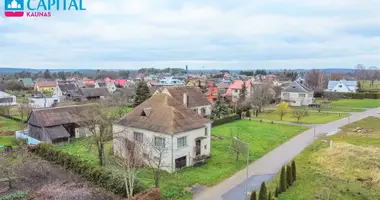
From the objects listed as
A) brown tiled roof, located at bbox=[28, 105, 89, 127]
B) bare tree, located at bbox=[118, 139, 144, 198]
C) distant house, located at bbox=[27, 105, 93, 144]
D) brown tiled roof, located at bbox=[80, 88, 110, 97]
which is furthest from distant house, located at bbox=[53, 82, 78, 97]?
bare tree, located at bbox=[118, 139, 144, 198]

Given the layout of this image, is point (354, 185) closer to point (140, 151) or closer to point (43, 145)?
point (140, 151)

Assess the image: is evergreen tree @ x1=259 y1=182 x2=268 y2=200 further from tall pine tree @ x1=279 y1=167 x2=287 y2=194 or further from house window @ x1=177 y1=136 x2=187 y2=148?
house window @ x1=177 y1=136 x2=187 y2=148

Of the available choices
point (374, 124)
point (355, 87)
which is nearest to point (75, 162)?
point (374, 124)

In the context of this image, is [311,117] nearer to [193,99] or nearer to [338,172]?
[193,99]

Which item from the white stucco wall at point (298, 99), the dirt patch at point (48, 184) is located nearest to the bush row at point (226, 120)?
the white stucco wall at point (298, 99)

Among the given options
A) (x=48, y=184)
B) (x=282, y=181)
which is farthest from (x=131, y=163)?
(x=282, y=181)

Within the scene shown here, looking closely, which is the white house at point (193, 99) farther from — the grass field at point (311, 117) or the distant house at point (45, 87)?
the distant house at point (45, 87)
